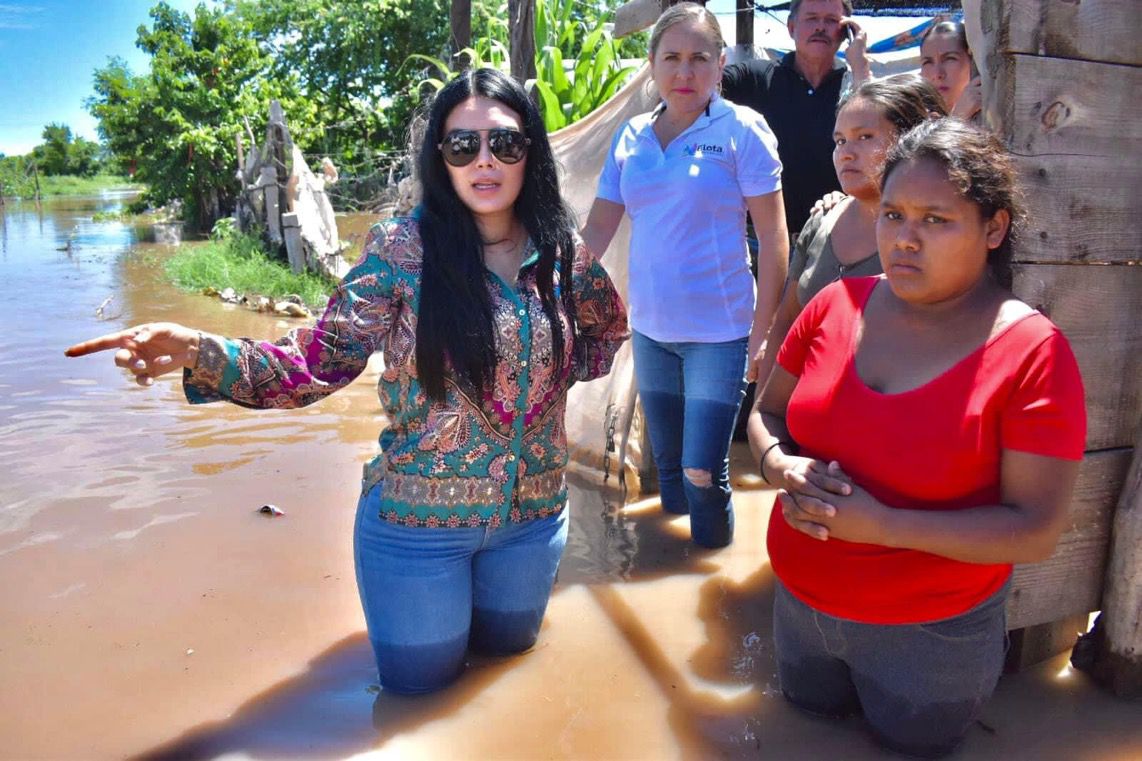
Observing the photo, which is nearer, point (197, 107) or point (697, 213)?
point (697, 213)

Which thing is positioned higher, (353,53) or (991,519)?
(353,53)

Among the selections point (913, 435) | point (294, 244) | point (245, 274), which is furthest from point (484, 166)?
point (294, 244)

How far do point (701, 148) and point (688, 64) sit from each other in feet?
0.93

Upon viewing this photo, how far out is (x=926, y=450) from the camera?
1826mm

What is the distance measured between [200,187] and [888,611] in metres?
22.1

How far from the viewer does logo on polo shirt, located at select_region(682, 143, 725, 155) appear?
3.06 metres

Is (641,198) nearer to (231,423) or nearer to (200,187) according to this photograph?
(231,423)

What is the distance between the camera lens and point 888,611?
1953mm

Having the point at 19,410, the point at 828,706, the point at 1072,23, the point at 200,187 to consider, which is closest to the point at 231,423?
the point at 19,410

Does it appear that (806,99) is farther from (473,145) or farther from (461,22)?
(461,22)

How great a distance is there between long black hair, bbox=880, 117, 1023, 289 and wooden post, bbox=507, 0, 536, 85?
386 centimetres

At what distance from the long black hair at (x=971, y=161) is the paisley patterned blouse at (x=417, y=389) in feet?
3.40

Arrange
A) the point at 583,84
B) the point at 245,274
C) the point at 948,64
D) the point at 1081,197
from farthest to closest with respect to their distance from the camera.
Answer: the point at 245,274 < the point at 583,84 < the point at 948,64 < the point at 1081,197

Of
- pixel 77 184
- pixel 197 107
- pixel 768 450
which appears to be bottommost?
pixel 768 450
